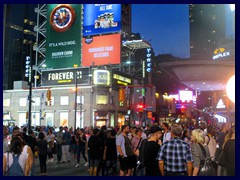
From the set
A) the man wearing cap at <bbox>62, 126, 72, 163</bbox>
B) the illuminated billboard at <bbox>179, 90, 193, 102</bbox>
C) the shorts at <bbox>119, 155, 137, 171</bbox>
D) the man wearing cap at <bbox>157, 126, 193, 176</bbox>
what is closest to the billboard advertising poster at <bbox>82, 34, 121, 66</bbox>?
the illuminated billboard at <bbox>179, 90, 193, 102</bbox>

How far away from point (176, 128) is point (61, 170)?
860cm

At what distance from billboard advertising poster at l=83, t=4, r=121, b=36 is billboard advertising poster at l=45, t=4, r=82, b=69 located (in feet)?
4.67

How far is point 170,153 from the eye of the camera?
599 cm

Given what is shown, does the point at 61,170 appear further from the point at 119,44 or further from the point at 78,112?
the point at 119,44

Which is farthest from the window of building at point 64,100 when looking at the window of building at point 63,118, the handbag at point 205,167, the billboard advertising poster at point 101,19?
the handbag at point 205,167

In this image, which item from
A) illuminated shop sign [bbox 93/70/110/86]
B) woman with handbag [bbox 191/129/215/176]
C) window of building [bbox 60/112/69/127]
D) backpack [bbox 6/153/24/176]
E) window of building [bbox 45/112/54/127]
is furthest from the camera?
window of building [bbox 45/112/54/127]

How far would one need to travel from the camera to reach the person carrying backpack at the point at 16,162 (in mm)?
6363

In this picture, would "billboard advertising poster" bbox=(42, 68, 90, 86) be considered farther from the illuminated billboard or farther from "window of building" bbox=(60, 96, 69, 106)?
the illuminated billboard

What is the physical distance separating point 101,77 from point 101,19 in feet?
28.7

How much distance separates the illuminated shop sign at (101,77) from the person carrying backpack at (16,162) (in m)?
37.3

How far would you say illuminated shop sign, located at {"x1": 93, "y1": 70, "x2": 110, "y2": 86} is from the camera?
43906 millimetres

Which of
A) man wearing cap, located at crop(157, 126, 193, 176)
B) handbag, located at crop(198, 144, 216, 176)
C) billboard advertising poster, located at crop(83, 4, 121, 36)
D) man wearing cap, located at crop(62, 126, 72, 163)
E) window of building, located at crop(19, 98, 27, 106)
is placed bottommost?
man wearing cap, located at crop(62, 126, 72, 163)

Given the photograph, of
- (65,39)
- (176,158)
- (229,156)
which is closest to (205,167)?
(229,156)
